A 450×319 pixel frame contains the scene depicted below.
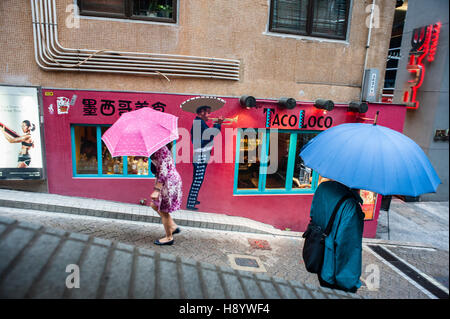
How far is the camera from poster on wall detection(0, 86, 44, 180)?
6.88 metres

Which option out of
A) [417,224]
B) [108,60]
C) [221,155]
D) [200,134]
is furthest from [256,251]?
[417,224]

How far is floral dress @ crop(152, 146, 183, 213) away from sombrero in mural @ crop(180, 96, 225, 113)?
2892mm

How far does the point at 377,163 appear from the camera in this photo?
9.55 feet

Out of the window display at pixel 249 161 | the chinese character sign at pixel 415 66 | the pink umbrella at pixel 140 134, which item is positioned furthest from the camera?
the chinese character sign at pixel 415 66

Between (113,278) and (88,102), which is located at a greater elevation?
(88,102)

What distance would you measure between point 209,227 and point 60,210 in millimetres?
3399

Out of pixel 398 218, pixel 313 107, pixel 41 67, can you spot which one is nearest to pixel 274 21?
pixel 313 107

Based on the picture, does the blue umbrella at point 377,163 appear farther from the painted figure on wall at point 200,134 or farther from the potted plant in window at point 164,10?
the potted plant in window at point 164,10

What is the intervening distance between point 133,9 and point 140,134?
4.36 m

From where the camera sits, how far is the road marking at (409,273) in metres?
6.30

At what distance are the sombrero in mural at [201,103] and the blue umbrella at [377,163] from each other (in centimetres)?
486

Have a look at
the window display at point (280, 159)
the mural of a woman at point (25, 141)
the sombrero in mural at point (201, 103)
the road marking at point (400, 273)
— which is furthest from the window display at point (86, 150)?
the road marking at point (400, 273)

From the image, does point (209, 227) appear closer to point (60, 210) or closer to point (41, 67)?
point (60, 210)
